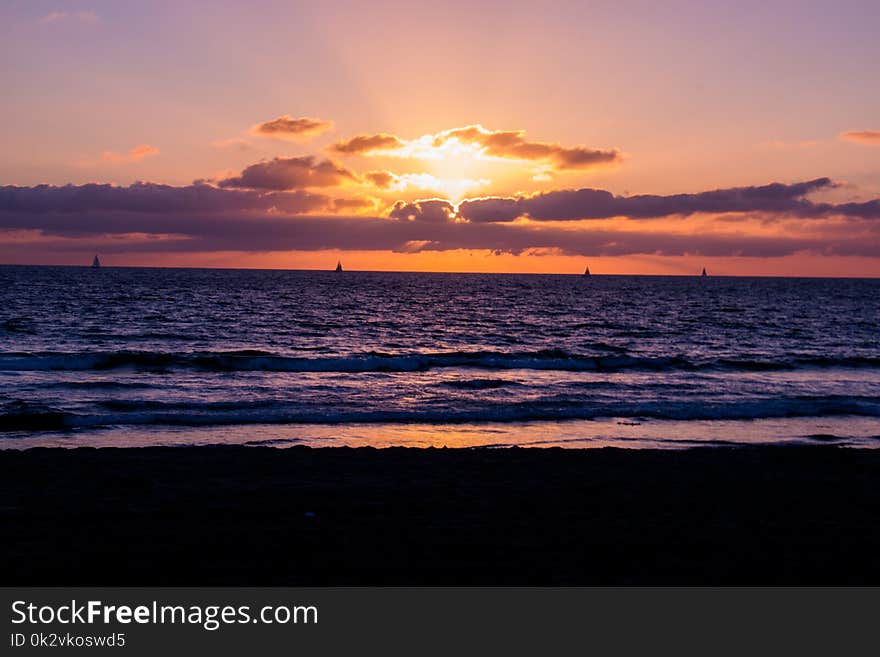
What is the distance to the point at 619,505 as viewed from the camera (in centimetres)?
1172

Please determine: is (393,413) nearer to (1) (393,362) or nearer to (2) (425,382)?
(2) (425,382)

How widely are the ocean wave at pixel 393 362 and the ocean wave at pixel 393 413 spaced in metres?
10.8

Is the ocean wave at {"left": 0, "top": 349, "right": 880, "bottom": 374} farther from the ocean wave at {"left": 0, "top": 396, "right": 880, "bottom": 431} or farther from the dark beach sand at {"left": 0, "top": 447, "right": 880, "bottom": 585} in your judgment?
the dark beach sand at {"left": 0, "top": 447, "right": 880, "bottom": 585}

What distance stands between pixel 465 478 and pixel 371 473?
1.86 m

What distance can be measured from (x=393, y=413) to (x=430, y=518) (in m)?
12.8

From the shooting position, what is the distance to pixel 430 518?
10742mm

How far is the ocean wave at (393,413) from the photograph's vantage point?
69.9ft

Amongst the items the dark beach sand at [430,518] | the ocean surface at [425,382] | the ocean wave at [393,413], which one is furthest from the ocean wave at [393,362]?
the dark beach sand at [430,518]

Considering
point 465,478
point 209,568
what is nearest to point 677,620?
point 209,568

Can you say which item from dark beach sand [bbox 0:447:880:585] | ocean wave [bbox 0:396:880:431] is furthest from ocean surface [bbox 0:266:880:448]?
dark beach sand [bbox 0:447:880:585]

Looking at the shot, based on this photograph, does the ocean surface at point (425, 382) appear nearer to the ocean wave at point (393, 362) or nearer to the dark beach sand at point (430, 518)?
the ocean wave at point (393, 362)

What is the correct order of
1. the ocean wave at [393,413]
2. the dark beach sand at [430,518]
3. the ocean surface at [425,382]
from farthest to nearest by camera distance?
the ocean wave at [393,413] → the ocean surface at [425,382] → the dark beach sand at [430,518]

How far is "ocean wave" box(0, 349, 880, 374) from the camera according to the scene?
35.5 meters

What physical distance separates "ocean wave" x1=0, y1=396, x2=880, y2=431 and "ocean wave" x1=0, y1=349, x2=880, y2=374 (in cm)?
1084
